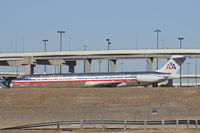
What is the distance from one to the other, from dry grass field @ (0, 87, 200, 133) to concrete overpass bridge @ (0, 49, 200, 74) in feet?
94.5

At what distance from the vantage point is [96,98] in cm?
6378

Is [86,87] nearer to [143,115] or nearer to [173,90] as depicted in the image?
[173,90]

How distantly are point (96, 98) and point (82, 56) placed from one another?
4195 centimetres

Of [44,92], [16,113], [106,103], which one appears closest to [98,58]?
[44,92]

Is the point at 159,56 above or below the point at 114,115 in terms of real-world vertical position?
above

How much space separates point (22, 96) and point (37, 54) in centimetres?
4474

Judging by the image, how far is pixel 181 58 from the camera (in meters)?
76.2

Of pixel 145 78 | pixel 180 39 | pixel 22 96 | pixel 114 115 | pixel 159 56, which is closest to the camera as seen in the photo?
pixel 114 115

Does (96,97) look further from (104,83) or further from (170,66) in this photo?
(170,66)

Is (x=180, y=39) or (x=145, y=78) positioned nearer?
(x=145, y=78)

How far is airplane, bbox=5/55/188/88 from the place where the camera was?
7375cm

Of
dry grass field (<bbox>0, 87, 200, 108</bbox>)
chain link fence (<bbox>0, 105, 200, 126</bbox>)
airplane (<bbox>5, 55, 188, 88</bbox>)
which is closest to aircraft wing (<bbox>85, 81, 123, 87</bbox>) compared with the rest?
airplane (<bbox>5, 55, 188, 88</bbox>)

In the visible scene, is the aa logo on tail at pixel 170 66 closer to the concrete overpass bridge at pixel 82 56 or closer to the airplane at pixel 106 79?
the airplane at pixel 106 79

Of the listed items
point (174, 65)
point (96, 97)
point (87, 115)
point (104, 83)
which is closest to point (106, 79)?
point (104, 83)
